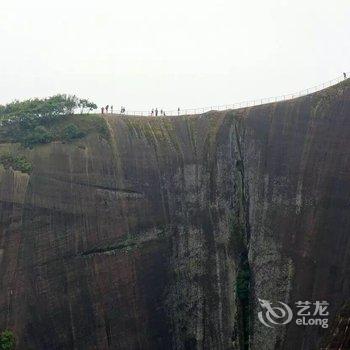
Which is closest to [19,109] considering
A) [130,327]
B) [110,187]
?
[110,187]

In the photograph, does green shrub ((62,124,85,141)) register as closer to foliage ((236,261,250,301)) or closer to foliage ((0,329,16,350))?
foliage ((0,329,16,350))

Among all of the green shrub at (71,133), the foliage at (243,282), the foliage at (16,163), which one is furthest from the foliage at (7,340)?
the foliage at (243,282)

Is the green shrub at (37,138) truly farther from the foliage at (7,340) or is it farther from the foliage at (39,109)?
the foliage at (7,340)

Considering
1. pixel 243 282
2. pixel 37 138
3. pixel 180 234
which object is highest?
pixel 37 138

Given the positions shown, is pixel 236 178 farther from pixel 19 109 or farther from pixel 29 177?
pixel 19 109

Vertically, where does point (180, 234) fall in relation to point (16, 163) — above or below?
below

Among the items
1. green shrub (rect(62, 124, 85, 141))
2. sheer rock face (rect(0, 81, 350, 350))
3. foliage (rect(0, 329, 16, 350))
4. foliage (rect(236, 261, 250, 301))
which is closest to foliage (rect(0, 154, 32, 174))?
sheer rock face (rect(0, 81, 350, 350))

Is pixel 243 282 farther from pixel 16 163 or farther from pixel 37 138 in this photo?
pixel 37 138

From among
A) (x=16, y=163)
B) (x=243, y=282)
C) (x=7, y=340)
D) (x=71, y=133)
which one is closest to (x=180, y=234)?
(x=243, y=282)
